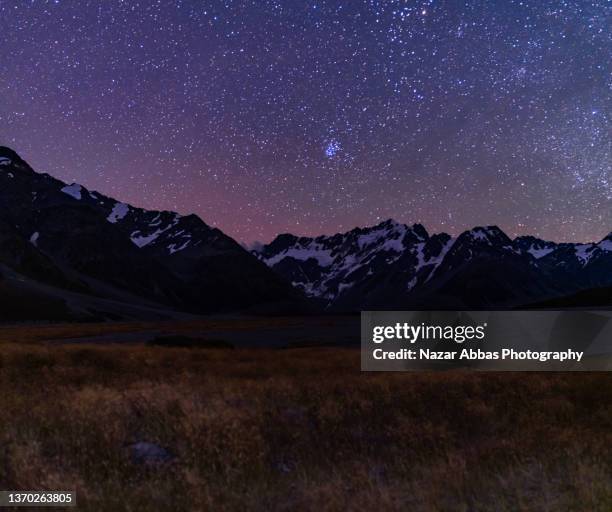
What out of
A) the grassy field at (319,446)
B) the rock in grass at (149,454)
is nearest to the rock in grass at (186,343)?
the grassy field at (319,446)

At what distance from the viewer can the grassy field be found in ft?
20.0

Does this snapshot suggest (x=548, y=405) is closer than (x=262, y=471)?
No

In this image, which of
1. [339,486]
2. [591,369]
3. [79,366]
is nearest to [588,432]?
[339,486]

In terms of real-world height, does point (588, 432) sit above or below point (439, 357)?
above

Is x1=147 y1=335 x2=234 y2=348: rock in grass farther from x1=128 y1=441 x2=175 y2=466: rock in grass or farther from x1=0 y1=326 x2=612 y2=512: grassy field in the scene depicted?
x1=128 y1=441 x2=175 y2=466: rock in grass

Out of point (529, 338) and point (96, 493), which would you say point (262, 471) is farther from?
point (529, 338)

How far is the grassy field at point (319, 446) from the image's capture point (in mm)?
6105

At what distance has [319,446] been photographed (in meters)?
8.76

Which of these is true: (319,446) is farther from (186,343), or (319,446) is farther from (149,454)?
(186,343)

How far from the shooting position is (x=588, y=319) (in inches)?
1209

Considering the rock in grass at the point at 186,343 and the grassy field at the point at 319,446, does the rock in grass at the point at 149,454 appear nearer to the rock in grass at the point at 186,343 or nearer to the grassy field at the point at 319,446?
the grassy field at the point at 319,446

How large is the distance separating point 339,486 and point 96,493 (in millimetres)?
3160

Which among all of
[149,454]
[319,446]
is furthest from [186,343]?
[149,454]

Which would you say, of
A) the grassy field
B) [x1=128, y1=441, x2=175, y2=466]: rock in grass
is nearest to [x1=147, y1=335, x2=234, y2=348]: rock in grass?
the grassy field
